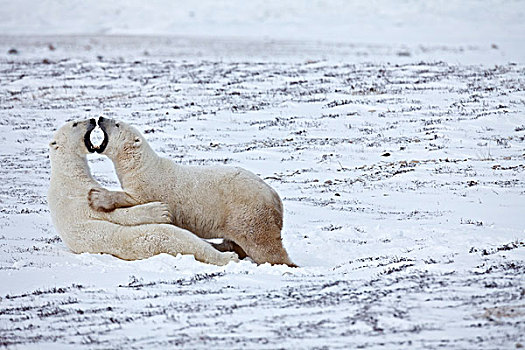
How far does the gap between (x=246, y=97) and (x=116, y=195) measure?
1033 centimetres

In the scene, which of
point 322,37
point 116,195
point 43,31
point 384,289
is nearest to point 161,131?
point 116,195

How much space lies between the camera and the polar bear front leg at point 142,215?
22.6ft

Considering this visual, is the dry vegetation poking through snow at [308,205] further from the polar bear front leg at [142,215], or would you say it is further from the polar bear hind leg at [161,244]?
the polar bear front leg at [142,215]

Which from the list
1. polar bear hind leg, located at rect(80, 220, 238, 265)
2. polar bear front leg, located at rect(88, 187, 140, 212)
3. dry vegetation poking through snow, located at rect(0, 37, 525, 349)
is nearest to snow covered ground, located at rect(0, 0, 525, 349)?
dry vegetation poking through snow, located at rect(0, 37, 525, 349)

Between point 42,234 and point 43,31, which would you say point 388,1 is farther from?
point 42,234

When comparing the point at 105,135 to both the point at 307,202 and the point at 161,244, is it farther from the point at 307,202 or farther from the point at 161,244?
the point at 307,202

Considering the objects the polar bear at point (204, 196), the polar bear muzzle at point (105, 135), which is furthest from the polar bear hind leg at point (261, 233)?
the polar bear muzzle at point (105, 135)

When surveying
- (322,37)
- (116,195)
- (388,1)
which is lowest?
(116,195)

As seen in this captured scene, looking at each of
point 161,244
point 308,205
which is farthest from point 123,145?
point 308,205

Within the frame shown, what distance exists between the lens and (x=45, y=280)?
6.07 metres

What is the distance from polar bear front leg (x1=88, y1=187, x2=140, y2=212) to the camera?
7047 millimetres

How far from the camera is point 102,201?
23.2 ft

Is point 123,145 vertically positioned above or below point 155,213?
above

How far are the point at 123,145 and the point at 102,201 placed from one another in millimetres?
672
